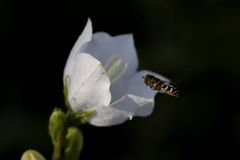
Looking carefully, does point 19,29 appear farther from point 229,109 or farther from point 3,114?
point 229,109

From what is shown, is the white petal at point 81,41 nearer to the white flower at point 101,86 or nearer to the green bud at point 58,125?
the white flower at point 101,86

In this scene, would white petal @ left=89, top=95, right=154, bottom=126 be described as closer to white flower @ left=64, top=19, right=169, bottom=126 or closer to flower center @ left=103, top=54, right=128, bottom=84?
white flower @ left=64, top=19, right=169, bottom=126

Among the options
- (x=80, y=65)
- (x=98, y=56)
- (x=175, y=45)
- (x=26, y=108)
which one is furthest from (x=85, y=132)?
(x=80, y=65)

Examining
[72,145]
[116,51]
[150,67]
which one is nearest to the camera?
[72,145]

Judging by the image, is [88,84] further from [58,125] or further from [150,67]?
[150,67]

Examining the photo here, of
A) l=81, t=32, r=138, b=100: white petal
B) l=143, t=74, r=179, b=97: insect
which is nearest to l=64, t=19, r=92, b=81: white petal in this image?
l=81, t=32, r=138, b=100: white petal

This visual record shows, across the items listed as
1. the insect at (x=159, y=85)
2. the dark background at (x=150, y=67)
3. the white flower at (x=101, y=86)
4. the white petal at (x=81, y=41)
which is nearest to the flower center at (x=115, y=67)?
the white flower at (x=101, y=86)

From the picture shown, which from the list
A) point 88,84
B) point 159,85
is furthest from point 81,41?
point 159,85
